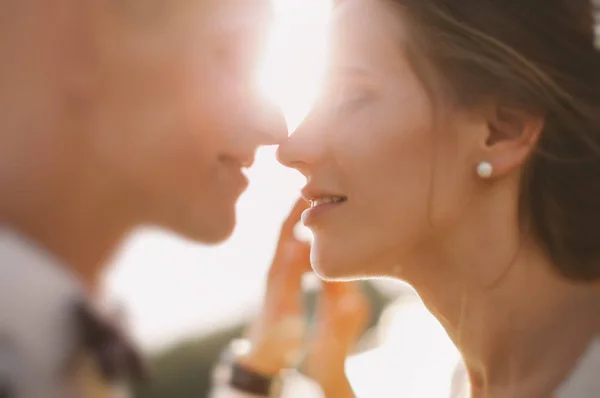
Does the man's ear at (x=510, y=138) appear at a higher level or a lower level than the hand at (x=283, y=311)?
higher

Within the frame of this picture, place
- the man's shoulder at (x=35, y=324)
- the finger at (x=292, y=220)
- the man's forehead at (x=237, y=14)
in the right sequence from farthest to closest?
the finger at (x=292, y=220) < the man's forehead at (x=237, y=14) < the man's shoulder at (x=35, y=324)

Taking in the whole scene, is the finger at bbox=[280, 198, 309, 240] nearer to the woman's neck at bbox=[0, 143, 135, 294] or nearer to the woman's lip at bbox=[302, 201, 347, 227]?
the woman's lip at bbox=[302, 201, 347, 227]

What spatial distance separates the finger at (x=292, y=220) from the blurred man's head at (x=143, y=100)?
178 millimetres

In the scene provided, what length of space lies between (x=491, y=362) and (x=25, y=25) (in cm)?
50

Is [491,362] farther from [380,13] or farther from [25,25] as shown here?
[25,25]

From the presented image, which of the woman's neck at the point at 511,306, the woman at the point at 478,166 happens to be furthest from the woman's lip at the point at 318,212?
the woman's neck at the point at 511,306

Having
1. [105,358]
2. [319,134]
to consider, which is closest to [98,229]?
[105,358]

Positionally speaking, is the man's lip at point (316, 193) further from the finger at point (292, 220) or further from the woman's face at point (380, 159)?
the finger at point (292, 220)

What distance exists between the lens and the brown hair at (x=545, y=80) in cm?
67

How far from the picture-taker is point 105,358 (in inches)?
18.6

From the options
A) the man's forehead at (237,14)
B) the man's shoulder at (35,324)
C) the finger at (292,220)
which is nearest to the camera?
the man's shoulder at (35,324)

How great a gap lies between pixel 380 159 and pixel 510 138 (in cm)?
12

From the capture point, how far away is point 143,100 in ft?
1.90

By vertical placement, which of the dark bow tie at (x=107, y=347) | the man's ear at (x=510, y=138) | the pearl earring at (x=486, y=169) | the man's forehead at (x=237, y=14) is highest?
the man's forehead at (x=237, y=14)
